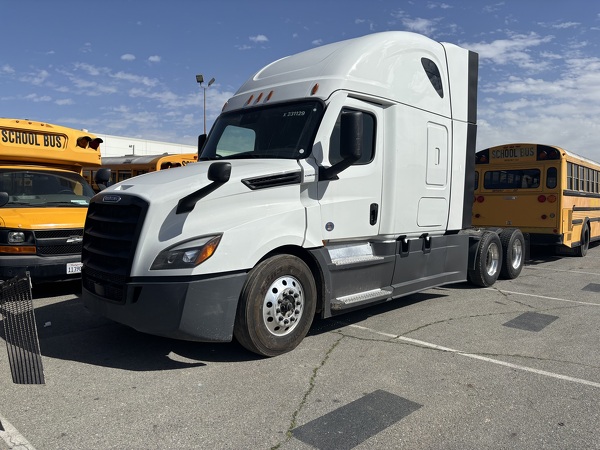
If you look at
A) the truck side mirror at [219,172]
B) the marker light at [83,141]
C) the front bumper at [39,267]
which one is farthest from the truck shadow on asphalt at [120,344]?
the marker light at [83,141]

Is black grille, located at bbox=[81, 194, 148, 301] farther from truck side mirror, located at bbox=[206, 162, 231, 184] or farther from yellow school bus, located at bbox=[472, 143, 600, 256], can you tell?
yellow school bus, located at bbox=[472, 143, 600, 256]

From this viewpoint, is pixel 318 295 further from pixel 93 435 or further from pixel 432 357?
pixel 93 435

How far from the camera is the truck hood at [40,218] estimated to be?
641 cm

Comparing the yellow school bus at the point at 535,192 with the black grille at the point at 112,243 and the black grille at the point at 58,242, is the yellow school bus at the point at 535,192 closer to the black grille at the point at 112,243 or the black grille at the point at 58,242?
the black grille at the point at 58,242

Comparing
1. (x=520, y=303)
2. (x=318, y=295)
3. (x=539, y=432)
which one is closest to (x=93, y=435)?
(x=318, y=295)

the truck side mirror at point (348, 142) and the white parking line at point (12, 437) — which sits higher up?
the truck side mirror at point (348, 142)

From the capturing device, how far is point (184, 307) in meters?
4.08

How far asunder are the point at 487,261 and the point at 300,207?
16.5 ft

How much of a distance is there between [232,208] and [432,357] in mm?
2410

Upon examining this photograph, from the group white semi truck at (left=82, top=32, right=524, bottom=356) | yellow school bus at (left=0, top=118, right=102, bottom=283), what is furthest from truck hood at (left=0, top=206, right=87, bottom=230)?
white semi truck at (left=82, top=32, right=524, bottom=356)

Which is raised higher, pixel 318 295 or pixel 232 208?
pixel 232 208

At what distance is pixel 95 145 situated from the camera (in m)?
8.72

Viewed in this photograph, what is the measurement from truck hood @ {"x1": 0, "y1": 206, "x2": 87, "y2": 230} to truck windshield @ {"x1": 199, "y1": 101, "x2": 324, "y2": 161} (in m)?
2.35

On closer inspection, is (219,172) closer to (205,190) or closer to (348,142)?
(205,190)
